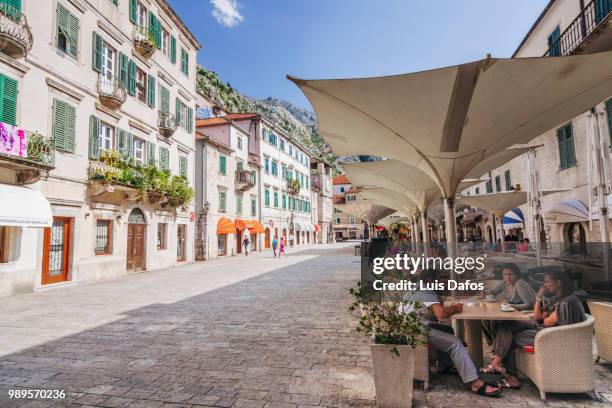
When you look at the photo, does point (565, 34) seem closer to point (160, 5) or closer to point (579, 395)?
point (579, 395)

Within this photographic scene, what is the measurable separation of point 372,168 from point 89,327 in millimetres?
8267

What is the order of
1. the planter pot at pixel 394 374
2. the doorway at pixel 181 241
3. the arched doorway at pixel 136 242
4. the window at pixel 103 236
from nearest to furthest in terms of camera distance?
the planter pot at pixel 394 374 → the window at pixel 103 236 → the arched doorway at pixel 136 242 → the doorway at pixel 181 241

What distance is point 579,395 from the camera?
3.61 m

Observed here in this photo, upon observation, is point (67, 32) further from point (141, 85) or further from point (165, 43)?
point (165, 43)

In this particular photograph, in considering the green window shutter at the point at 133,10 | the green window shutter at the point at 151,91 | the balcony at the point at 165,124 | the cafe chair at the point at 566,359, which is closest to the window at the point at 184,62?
the green window shutter at the point at 151,91

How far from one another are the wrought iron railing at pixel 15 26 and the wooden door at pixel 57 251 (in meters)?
5.89

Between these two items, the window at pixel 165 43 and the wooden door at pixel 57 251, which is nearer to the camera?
the wooden door at pixel 57 251

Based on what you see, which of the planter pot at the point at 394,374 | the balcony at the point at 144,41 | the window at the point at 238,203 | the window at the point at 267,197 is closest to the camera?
the planter pot at the point at 394,374

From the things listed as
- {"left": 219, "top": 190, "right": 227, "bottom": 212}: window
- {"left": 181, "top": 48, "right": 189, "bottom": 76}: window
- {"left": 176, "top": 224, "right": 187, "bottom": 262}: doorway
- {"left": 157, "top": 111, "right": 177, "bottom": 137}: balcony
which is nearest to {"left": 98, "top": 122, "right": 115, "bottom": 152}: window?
{"left": 157, "top": 111, "right": 177, "bottom": 137}: balcony

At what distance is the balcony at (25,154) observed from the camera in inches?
382

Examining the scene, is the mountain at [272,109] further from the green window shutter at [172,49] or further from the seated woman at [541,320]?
the seated woman at [541,320]

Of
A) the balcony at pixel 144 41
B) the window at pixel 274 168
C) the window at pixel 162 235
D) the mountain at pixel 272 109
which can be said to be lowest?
the window at pixel 162 235

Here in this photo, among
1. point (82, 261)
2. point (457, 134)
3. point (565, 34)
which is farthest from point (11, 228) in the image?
point (565, 34)

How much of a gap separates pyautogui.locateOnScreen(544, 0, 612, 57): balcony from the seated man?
9.08m
